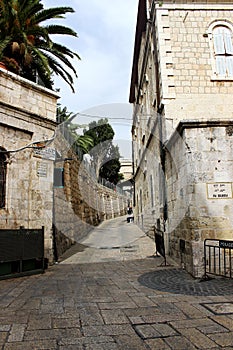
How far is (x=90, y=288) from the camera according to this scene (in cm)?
482

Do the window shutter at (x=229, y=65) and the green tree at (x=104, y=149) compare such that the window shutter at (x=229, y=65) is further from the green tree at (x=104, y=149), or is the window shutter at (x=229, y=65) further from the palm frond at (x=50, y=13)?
the green tree at (x=104, y=149)

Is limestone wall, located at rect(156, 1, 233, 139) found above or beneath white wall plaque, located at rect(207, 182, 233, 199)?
above

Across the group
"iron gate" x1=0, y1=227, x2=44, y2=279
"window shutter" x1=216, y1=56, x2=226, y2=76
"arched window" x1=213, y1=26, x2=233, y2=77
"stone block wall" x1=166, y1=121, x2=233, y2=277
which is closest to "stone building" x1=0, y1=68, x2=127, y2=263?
"iron gate" x1=0, y1=227, x2=44, y2=279

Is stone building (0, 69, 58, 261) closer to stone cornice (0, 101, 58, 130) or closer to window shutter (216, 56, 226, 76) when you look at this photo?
stone cornice (0, 101, 58, 130)

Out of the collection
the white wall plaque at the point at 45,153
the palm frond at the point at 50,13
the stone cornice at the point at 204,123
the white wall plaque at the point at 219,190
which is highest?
the palm frond at the point at 50,13

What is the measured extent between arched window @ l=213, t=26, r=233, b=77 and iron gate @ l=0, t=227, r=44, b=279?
26.3ft

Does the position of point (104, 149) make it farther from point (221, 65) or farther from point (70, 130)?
point (221, 65)

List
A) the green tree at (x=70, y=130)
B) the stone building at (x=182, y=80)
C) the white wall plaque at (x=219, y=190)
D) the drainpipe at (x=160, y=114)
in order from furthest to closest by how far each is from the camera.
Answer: the green tree at (x=70, y=130) → the drainpipe at (x=160, y=114) → the stone building at (x=182, y=80) → the white wall plaque at (x=219, y=190)

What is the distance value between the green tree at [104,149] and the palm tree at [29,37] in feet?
66.3

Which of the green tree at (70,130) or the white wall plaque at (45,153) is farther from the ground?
the green tree at (70,130)

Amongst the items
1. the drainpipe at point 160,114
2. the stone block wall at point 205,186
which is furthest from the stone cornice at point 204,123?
the drainpipe at point 160,114

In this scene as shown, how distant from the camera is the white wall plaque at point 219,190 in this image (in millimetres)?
5789

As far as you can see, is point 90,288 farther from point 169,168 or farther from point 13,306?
point 169,168

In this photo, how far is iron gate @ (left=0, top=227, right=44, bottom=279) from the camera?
221 inches
